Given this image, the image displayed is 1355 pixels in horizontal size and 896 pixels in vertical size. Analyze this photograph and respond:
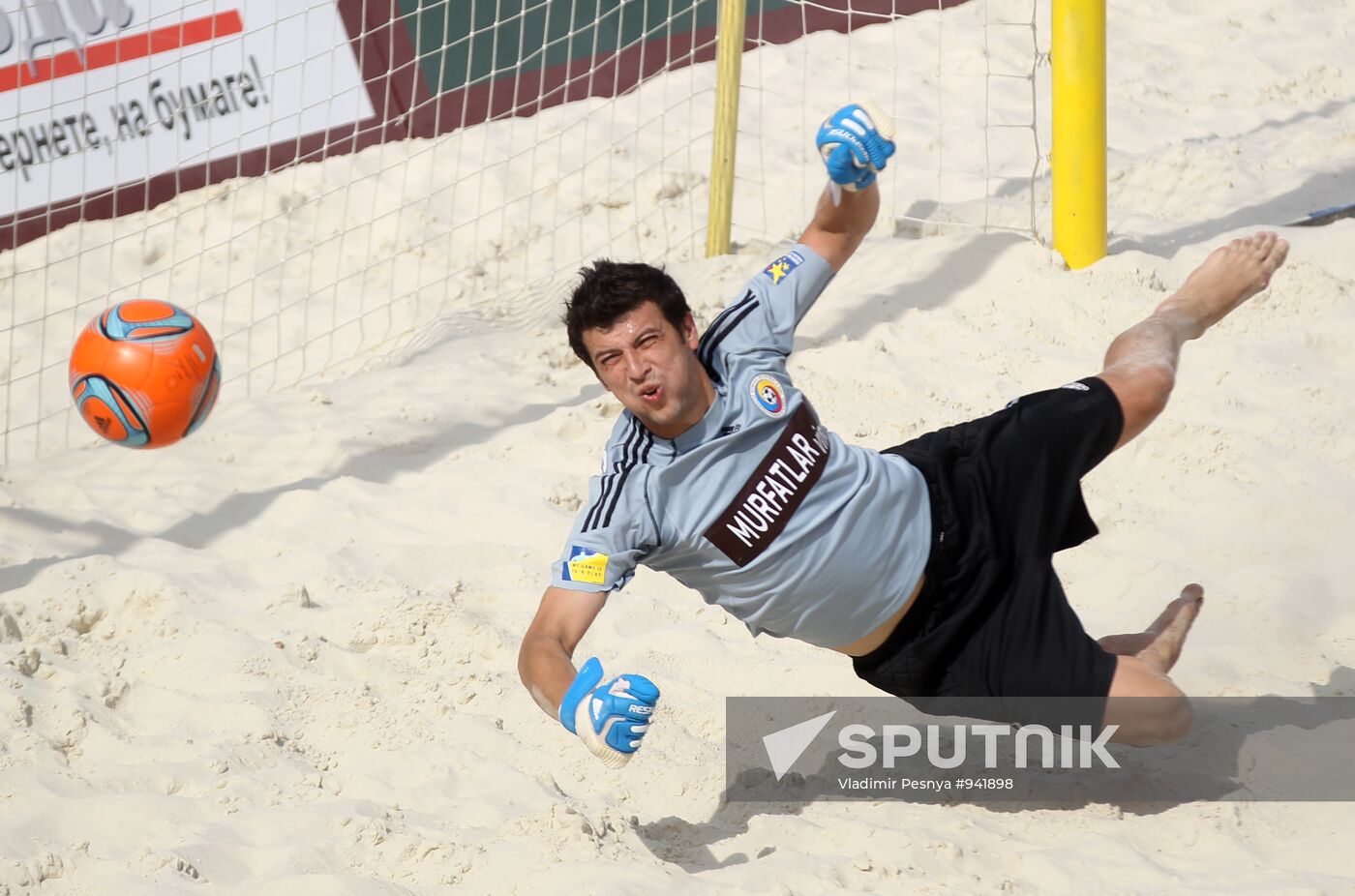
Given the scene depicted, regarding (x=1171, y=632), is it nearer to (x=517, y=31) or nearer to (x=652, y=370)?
(x=652, y=370)

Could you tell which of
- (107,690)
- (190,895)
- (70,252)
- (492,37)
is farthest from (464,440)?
(492,37)

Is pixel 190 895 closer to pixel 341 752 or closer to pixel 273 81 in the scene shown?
pixel 341 752

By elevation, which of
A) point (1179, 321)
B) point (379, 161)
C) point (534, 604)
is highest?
point (1179, 321)

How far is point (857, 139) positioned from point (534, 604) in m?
1.49

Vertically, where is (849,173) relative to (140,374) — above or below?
above

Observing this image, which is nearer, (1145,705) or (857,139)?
(1145,705)

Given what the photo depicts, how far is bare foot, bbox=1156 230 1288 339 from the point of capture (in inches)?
118

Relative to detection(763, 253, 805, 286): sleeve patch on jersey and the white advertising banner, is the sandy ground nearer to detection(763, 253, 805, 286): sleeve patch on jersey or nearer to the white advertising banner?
detection(763, 253, 805, 286): sleeve patch on jersey

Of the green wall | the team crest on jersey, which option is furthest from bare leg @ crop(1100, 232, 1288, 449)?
the green wall

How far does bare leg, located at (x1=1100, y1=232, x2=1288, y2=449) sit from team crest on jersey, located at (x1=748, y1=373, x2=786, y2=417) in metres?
0.69

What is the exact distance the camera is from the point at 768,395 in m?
2.68

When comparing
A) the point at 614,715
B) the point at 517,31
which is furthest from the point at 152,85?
the point at 614,715

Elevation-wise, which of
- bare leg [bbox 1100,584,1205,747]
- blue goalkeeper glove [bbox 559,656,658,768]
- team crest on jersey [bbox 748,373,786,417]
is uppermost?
team crest on jersey [bbox 748,373,786,417]

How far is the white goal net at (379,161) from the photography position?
5918 millimetres
